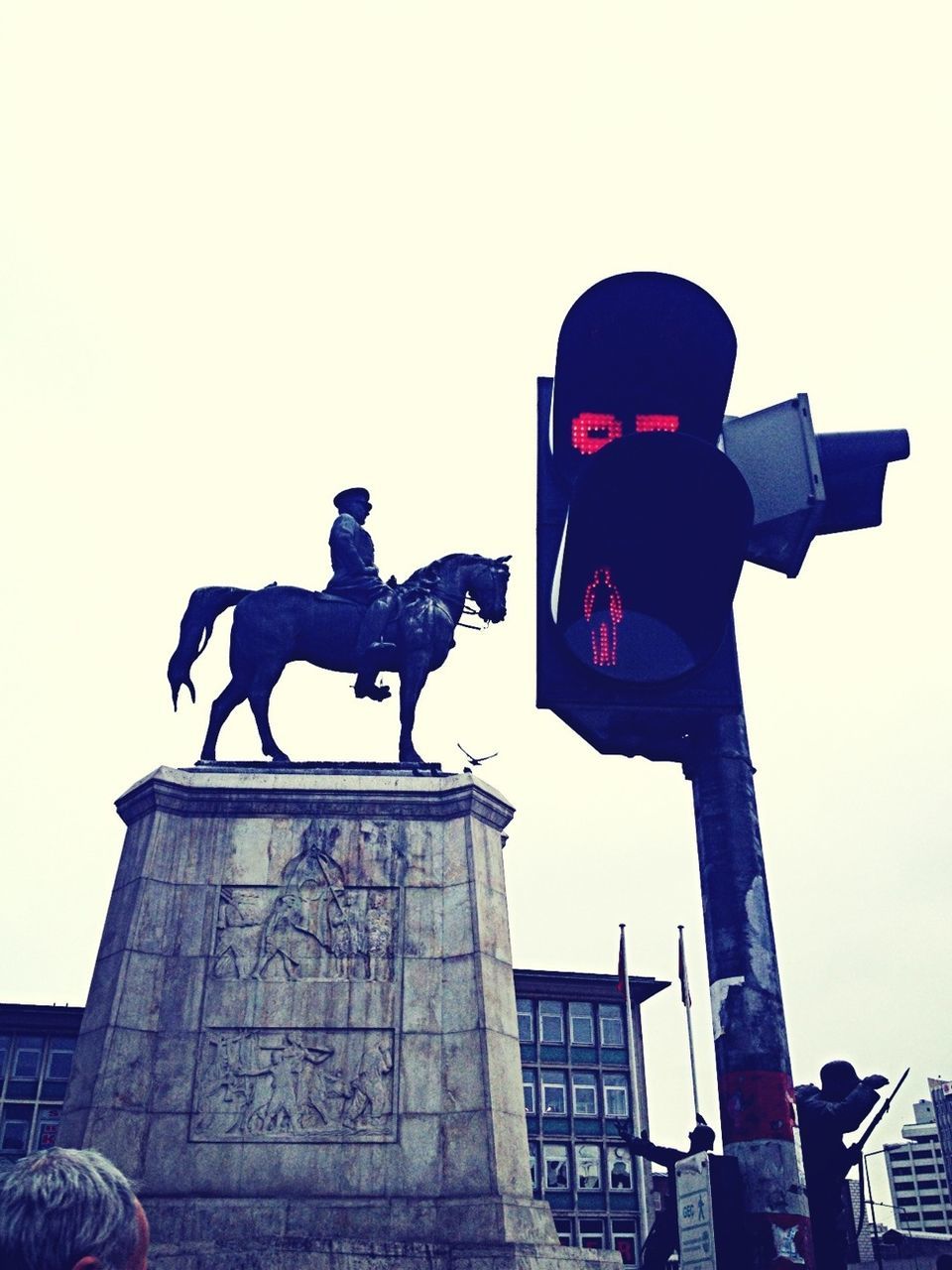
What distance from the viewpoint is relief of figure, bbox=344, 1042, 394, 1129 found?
1232cm

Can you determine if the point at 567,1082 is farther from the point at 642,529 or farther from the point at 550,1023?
the point at 642,529

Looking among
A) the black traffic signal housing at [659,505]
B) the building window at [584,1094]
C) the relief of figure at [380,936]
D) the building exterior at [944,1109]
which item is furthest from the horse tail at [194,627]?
the building exterior at [944,1109]

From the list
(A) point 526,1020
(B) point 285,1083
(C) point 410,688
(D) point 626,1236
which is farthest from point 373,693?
(D) point 626,1236

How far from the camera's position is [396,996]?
13078 mm

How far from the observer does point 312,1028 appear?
42.1 ft

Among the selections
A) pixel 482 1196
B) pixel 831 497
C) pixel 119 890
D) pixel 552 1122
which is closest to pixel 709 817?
pixel 831 497

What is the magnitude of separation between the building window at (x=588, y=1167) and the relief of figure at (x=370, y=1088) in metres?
48.3

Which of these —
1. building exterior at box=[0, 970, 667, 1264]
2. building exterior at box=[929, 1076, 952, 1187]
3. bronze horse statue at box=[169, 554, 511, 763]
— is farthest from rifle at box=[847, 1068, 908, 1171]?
building exterior at box=[929, 1076, 952, 1187]

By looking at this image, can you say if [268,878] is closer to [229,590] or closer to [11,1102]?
[229,590]

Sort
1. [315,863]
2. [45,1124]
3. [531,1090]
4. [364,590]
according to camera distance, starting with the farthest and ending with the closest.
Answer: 1. [531,1090]
2. [45,1124]
3. [364,590]
4. [315,863]

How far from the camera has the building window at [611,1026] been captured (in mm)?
59312

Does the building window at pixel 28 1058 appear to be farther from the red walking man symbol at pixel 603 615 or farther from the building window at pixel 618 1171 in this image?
the red walking man symbol at pixel 603 615

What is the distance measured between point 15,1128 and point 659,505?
52179mm

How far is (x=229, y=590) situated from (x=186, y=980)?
5.70 metres
